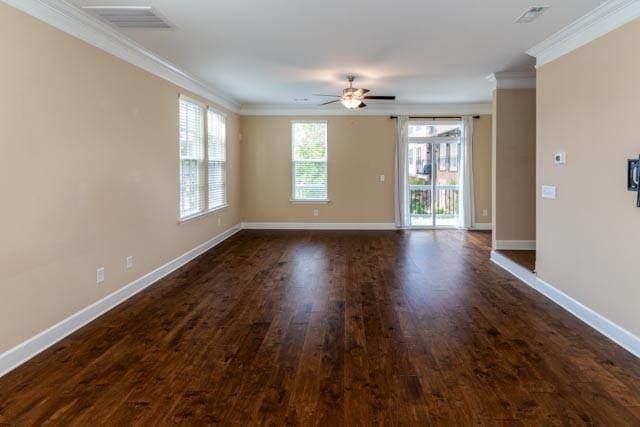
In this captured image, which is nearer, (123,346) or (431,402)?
(431,402)

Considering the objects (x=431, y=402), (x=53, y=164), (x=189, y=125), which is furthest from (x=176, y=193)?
(x=431, y=402)

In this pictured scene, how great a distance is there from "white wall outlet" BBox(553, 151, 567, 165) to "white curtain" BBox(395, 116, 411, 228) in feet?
15.8

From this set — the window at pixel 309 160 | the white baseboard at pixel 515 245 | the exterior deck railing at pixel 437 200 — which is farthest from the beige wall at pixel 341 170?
the white baseboard at pixel 515 245

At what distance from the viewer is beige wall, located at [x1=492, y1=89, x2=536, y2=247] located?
19.1 feet

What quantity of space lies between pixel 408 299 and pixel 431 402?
1933mm

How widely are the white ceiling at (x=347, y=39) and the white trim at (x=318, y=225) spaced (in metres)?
3.45

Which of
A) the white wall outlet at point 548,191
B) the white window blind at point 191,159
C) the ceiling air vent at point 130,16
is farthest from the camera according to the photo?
the white window blind at point 191,159

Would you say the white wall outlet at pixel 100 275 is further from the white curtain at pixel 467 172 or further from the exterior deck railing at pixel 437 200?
the white curtain at pixel 467 172

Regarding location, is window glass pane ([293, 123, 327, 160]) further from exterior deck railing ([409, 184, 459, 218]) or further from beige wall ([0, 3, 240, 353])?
beige wall ([0, 3, 240, 353])

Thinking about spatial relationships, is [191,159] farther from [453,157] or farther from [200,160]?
[453,157]

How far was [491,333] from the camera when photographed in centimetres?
341

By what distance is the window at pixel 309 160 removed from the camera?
9.16m

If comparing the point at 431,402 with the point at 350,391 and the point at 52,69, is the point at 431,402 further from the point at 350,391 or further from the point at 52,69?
the point at 52,69

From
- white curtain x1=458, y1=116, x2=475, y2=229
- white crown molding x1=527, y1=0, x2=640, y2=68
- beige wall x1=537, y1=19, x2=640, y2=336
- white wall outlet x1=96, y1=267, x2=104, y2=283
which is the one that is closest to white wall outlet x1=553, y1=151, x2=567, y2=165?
beige wall x1=537, y1=19, x2=640, y2=336
